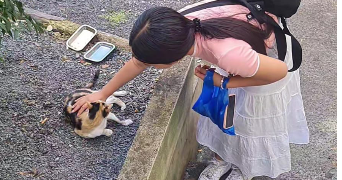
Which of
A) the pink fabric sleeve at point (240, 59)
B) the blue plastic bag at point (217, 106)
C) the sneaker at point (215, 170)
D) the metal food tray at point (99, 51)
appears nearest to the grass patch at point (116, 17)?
the metal food tray at point (99, 51)

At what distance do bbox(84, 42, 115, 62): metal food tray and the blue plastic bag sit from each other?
802mm

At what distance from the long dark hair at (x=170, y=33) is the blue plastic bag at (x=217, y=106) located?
313 mm

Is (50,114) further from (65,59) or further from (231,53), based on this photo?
(231,53)

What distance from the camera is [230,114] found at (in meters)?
2.33

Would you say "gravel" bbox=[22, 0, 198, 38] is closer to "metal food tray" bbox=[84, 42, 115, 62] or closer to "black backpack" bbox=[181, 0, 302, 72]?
"metal food tray" bbox=[84, 42, 115, 62]

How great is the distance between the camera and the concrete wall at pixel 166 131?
7.14ft

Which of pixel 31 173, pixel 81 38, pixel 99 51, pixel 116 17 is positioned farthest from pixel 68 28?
pixel 31 173

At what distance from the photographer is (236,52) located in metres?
1.92

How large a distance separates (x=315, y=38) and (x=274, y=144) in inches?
66.3

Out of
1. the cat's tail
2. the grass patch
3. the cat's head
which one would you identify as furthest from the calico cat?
the grass patch

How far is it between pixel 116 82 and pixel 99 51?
81 centimetres

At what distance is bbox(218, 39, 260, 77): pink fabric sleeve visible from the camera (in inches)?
75.3

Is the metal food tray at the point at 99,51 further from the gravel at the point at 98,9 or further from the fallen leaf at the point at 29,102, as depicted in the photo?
the fallen leaf at the point at 29,102

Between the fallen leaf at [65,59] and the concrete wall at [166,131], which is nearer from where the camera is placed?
the concrete wall at [166,131]
